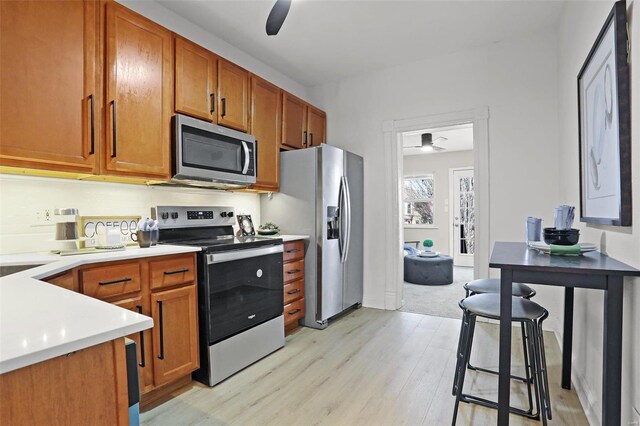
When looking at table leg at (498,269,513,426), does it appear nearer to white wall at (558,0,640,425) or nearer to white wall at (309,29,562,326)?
white wall at (558,0,640,425)

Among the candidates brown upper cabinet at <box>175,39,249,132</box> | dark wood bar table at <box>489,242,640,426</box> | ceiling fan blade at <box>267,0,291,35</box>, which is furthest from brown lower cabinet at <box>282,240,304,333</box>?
dark wood bar table at <box>489,242,640,426</box>

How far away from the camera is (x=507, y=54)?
3.34 m

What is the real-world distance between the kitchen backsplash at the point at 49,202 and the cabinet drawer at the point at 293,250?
1.02 m

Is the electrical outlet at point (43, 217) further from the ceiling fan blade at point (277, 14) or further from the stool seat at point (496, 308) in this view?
the stool seat at point (496, 308)

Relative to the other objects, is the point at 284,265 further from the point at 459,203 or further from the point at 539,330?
the point at 459,203

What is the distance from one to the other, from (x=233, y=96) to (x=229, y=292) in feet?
5.42

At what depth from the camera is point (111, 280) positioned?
1815mm

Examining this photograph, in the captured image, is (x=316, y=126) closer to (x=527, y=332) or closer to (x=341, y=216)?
(x=341, y=216)

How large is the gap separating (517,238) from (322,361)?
7.24 feet

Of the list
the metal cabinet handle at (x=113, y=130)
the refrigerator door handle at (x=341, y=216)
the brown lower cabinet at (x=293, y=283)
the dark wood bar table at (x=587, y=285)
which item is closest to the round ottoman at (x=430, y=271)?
the refrigerator door handle at (x=341, y=216)

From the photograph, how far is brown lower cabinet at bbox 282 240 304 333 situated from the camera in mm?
3125

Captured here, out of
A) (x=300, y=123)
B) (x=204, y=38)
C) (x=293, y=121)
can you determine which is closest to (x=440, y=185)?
(x=300, y=123)

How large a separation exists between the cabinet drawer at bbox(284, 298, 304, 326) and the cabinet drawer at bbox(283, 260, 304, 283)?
24cm

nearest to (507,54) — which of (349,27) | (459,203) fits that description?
(349,27)
